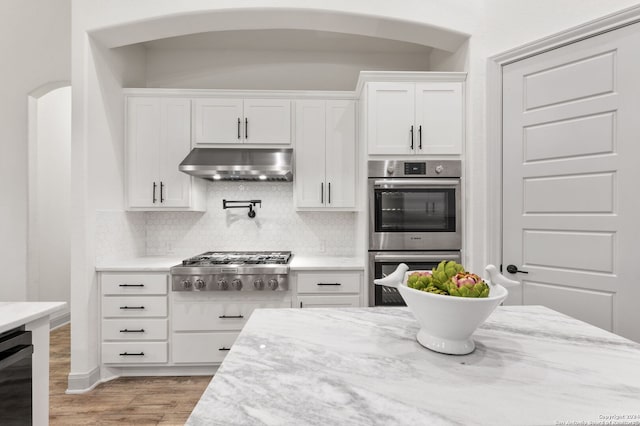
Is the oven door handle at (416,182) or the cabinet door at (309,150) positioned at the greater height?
the cabinet door at (309,150)

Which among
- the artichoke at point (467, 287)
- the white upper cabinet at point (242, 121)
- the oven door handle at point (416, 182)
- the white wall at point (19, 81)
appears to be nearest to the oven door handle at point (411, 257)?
the oven door handle at point (416, 182)

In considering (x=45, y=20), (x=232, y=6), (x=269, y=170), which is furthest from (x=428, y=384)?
(x=45, y=20)

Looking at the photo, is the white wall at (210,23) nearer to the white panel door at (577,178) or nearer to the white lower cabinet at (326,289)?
the white panel door at (577,178)

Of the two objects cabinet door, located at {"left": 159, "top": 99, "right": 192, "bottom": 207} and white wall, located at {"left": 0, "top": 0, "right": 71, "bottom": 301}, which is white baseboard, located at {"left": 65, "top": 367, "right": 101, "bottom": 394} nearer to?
cabinet door, located at {"left": 159, "top": 99, "right": 192, "bottom": 207}

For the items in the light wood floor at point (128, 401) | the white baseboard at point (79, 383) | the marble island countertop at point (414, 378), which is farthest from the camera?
the white baseboard at point (79, 383)

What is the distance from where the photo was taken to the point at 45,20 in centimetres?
353

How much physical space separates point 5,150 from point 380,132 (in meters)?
4.05

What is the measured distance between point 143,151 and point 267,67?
153 cm

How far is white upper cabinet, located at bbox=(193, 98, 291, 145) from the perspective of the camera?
10.3 feet

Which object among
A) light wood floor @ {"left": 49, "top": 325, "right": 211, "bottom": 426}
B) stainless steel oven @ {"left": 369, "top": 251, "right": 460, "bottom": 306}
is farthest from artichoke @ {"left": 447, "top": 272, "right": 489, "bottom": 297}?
light wood floor @ {"left": 49, "top": 325, "right": 211, "bottom": 426}

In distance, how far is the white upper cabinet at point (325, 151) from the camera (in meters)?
3.18

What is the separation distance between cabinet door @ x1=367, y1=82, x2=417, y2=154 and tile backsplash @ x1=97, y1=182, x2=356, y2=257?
999 millimetres

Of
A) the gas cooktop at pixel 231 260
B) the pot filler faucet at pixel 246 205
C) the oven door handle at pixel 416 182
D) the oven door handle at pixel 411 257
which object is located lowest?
the gas cooktop at pixel 231 260

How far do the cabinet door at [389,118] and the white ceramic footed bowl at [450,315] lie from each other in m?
1.87
